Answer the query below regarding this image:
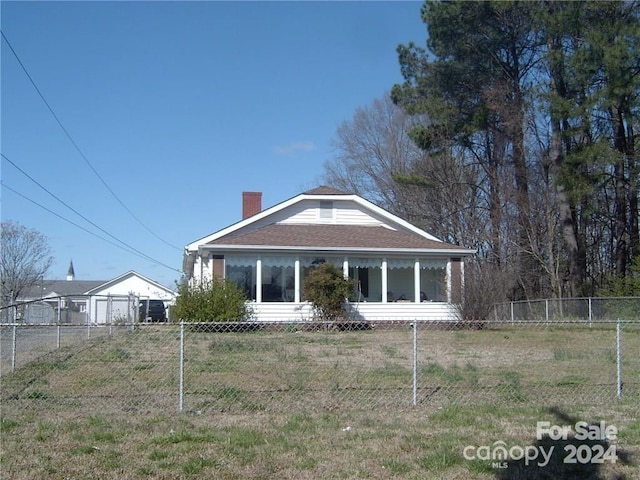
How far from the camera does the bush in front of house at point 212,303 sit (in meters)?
20.9

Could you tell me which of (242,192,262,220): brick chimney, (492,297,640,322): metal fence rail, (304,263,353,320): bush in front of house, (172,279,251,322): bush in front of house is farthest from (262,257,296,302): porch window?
(492,297,640,322): metal fence rail

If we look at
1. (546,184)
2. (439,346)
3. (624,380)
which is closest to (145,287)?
(546,184)

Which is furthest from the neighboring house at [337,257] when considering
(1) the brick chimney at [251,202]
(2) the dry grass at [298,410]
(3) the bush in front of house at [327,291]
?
(2) the dry grass at [298,410]

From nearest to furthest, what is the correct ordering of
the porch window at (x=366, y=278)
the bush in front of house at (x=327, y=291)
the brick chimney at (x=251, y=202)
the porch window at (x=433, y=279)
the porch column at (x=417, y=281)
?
the bush in front of house at (x=327, y=291), the porch column at (x=417, y=281), the porch window at (x=366, y=278), the porch window at (x=433, y=279), the brick chimney at (x=251, y=202)

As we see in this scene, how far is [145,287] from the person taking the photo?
66.6 metres

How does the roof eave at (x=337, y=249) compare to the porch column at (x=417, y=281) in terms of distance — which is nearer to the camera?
the roof eave at (x=337, y=249)

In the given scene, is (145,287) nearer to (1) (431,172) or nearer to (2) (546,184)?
(1) (431,172)

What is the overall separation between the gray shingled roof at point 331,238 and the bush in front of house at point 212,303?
77.2 inches

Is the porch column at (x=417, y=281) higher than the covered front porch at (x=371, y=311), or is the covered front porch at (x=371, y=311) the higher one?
the porch column at (x=417, y=281)

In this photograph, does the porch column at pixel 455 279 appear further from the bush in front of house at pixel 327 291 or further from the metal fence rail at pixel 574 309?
the bush in front of house at pixel 327 291

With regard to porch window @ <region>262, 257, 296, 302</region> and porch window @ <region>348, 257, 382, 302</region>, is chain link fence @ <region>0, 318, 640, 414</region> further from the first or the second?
porch window @ <region>348, 257, 382, 302</region>

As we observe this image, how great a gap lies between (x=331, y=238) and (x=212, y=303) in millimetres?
5166

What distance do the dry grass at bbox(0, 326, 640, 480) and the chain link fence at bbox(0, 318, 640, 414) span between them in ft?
0.12

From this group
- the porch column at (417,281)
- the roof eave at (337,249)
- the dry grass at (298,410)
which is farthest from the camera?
the porch column at (417,281)
